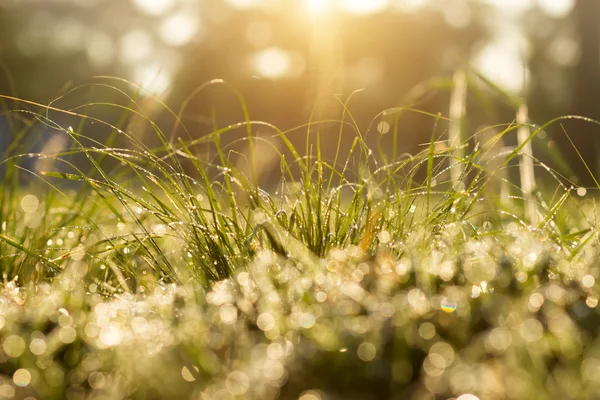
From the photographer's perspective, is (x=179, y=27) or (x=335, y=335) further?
(x=179, y=27)

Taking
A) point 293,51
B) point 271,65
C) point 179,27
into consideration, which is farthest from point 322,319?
point 293,51

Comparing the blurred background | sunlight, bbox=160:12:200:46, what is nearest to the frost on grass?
sunlight, bbox=160:12:200:46

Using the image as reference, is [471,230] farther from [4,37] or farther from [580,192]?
[4,37]

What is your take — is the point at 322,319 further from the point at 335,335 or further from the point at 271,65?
the point at 271,65

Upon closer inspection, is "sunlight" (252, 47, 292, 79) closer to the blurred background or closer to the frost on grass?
the blurred background

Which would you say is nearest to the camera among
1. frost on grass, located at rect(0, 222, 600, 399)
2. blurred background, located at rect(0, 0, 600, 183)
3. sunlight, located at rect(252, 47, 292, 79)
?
frost on grass, located at rect(0, 222, 600, 399)

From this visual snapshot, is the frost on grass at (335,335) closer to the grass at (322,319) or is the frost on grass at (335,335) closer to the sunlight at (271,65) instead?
the grass at (322,319)

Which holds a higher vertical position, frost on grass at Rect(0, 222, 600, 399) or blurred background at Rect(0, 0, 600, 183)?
frost on grass at Rect(0, 222, 600, 399)

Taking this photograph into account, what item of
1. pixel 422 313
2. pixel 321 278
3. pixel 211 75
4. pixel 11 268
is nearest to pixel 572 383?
pixel 422 313

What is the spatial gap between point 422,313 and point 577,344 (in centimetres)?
24

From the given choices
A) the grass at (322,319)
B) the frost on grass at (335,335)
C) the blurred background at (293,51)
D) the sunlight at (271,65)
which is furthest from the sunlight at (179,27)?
the blurred background at (293,51)

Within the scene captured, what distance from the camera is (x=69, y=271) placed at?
169cm

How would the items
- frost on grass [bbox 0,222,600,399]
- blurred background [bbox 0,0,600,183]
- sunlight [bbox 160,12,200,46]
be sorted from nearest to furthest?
1. frost on grass [bbox 0,222,600,399]
2. sunlight [bbox 160,12,200,46]
3. blurred background [bbox 0,0,600,183]

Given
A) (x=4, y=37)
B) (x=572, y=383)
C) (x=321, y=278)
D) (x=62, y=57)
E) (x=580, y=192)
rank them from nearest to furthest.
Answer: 1. (x=572, y=383)
2. (x=321, y=278)
3. (x=580, y=192)
4. (x=4, y=37)
5. (x=62, y=57)
